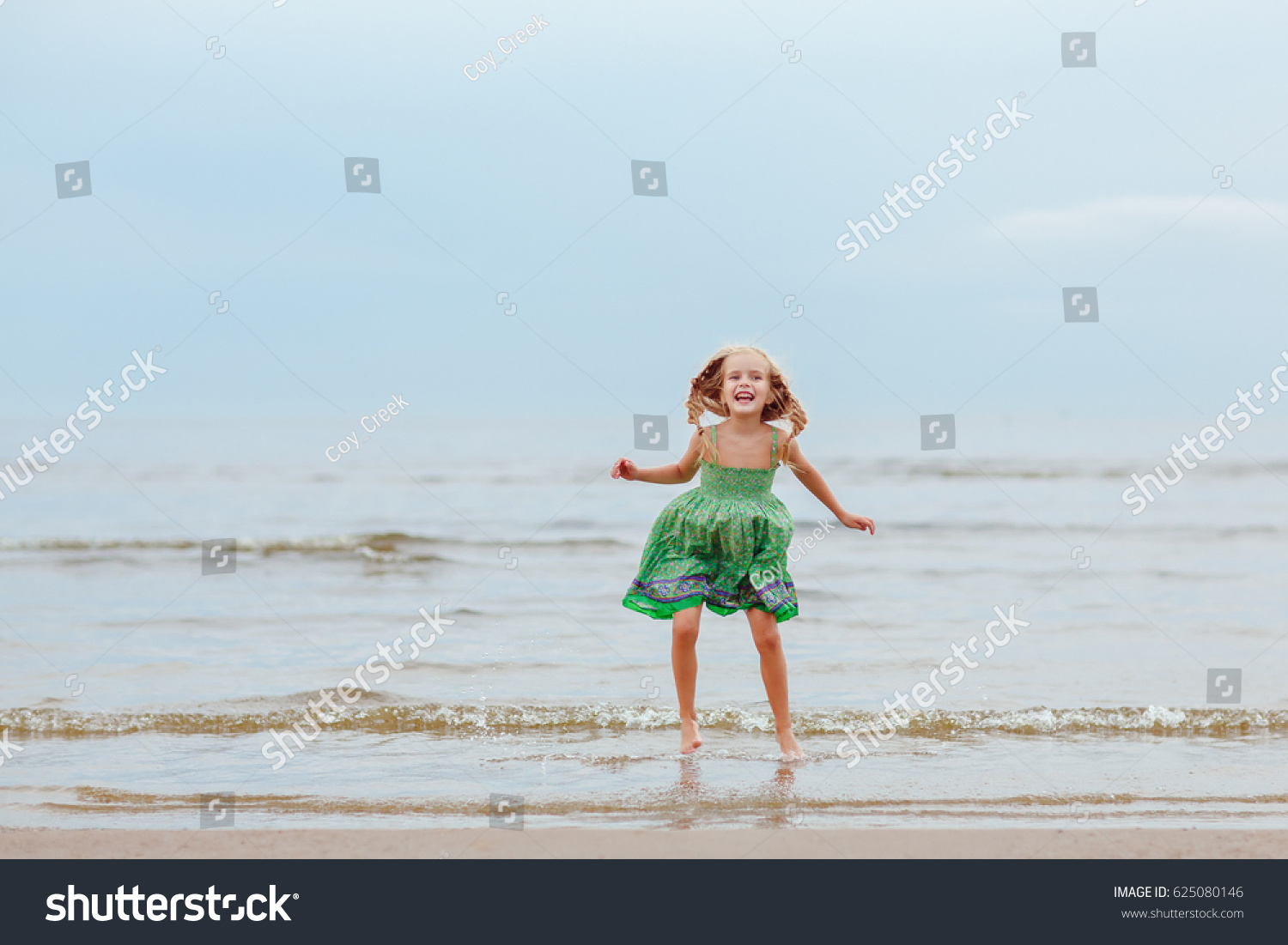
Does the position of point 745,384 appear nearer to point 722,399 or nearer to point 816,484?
point 722,399

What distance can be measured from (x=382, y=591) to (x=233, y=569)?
1492 millimetres

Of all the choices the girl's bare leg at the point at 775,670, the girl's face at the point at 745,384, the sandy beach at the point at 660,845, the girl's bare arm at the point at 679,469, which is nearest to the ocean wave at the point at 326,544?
the girl's bare arm at the point at 679,469

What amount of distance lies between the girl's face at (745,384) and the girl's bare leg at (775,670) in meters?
0.88

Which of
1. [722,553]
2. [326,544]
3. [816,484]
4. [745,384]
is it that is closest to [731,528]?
[722,553]

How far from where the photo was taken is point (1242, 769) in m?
4.95

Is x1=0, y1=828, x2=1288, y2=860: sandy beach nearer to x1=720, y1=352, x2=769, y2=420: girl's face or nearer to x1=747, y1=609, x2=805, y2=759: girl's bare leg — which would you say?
x1=747, y1=609, x2=805, y2=759: girl's bare leg

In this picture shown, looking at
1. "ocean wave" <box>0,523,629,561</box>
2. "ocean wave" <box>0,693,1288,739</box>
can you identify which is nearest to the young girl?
"ocean wave" <box>0,693,1288,739</box>

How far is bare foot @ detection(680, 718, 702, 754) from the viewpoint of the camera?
5.00m

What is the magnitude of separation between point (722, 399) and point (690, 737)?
150 centimetres

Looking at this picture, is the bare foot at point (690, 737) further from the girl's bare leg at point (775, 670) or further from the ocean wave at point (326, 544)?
the ocean wave at point (326, 544)

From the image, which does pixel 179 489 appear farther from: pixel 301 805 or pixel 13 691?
pixel 301 805

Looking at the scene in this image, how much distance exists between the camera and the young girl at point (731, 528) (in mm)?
4957

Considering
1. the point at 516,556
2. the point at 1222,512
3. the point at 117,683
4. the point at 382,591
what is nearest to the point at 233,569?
the point at 382,591

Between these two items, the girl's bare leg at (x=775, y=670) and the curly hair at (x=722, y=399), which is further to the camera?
the curly hair at (x=722, y=399)
